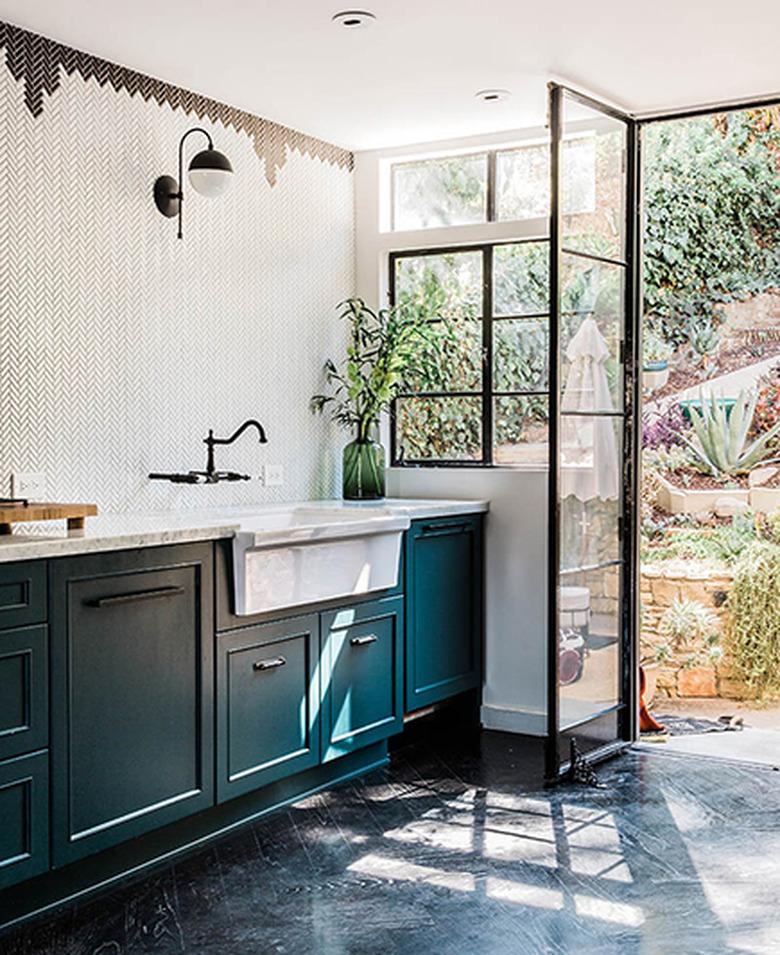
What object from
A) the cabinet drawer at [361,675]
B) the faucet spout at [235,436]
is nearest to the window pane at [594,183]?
the faucet spout at [235,436]

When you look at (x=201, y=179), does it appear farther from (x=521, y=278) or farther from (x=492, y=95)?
(x=521, y=278)

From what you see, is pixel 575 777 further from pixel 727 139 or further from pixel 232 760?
pixel 727 139

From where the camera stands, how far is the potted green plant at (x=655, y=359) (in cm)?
731

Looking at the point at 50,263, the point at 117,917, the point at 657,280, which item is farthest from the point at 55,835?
the point at 657,280

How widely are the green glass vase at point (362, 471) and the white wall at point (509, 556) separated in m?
0.23

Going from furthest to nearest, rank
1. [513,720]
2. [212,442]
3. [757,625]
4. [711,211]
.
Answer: [711,211] < [757,625] < [513,720] < [212,442]

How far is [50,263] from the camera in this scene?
3648 millimetres

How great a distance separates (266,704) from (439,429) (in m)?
1.86

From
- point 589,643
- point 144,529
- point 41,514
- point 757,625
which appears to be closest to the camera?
A: point 41,514

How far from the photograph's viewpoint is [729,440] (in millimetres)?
7074

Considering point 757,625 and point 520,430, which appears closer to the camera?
point 520,430

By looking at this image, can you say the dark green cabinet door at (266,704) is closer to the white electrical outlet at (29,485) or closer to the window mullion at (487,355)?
the white electrical outlet at (29,485)

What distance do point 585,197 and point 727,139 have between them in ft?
11.8

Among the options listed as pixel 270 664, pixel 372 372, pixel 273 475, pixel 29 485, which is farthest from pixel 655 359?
pixel 29 485
